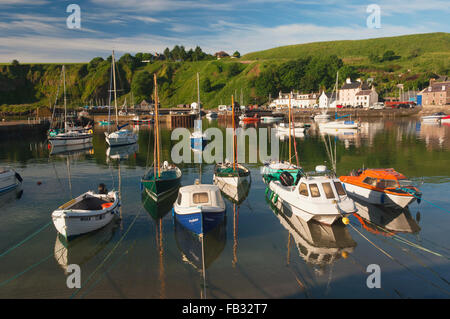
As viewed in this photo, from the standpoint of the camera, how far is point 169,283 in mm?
14898

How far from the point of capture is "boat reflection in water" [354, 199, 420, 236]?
2081 cm

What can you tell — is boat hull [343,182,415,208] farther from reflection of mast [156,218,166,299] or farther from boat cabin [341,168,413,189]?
reflection of mast [156,218,166,299]

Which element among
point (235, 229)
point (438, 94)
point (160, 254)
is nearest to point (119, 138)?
point (235, 229)

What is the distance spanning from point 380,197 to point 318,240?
7.91 meters

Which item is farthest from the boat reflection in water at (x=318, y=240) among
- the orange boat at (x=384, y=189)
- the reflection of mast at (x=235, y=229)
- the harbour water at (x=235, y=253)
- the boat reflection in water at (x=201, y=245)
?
the orange boat at (x=384, y=189)

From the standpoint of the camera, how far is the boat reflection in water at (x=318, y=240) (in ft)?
57.0

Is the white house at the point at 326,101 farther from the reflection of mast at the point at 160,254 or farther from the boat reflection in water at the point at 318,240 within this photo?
the reflection of mast at the point at 160,254

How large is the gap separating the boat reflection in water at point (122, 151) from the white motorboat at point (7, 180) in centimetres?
1863

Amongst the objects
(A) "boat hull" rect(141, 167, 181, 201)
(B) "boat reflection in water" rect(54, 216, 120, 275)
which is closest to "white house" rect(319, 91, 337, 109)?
(A) "boat hull" rect(141, 167, 181, 201)

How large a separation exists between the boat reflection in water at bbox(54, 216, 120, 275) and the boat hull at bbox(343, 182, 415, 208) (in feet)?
60.5

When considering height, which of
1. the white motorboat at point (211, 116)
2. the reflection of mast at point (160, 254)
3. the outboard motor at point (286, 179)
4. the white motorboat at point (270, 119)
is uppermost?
the white motorboat at point (211, 116)

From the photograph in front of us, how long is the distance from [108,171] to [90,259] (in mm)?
24711

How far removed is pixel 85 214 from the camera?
1956 cm
